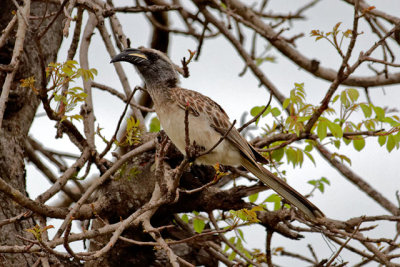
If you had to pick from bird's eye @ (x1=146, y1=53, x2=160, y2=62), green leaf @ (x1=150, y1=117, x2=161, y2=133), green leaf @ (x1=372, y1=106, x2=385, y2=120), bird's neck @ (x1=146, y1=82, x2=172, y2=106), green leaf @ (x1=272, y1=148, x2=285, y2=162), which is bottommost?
green leaf @ (x1=272, y1=148, x2=285, y2=162)

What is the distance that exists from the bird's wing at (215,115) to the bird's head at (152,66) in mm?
225

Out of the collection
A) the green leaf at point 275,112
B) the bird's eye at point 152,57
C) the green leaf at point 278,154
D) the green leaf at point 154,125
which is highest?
the bird's eye at point 152,57

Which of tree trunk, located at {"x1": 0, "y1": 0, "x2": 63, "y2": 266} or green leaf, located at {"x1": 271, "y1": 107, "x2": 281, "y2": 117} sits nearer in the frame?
tree trunk, located at {"x1": 0, "y1": 0, "x2": 63, "y2": 266}

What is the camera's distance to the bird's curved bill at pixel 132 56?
4.14 metres

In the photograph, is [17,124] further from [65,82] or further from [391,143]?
[391,143]

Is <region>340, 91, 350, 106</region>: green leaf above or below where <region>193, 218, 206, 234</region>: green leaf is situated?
above

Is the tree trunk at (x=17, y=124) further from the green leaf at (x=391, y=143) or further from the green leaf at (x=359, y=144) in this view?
the green leaf at (x=391, y=143)

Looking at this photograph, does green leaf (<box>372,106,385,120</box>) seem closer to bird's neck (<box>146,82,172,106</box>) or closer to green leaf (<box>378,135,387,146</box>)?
green leaf (<box>378,135,387,146</box>)

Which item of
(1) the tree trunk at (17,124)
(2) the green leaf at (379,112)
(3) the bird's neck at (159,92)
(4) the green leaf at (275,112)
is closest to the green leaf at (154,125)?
(3) the bird's neck at (159,92)

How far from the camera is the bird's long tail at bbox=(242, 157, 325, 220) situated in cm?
358

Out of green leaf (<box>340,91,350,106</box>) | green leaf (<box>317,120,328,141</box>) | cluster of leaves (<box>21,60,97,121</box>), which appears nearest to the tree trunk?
cluster of leaves (<box>21,60,97,121</box>)

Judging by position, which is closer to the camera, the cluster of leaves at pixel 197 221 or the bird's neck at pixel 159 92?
the bird's neck at pixel 159 92

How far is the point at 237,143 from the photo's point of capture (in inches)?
151

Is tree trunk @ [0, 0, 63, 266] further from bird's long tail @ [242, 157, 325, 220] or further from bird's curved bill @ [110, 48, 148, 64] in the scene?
bird's long tail @ [242, 157, 325, 220]
